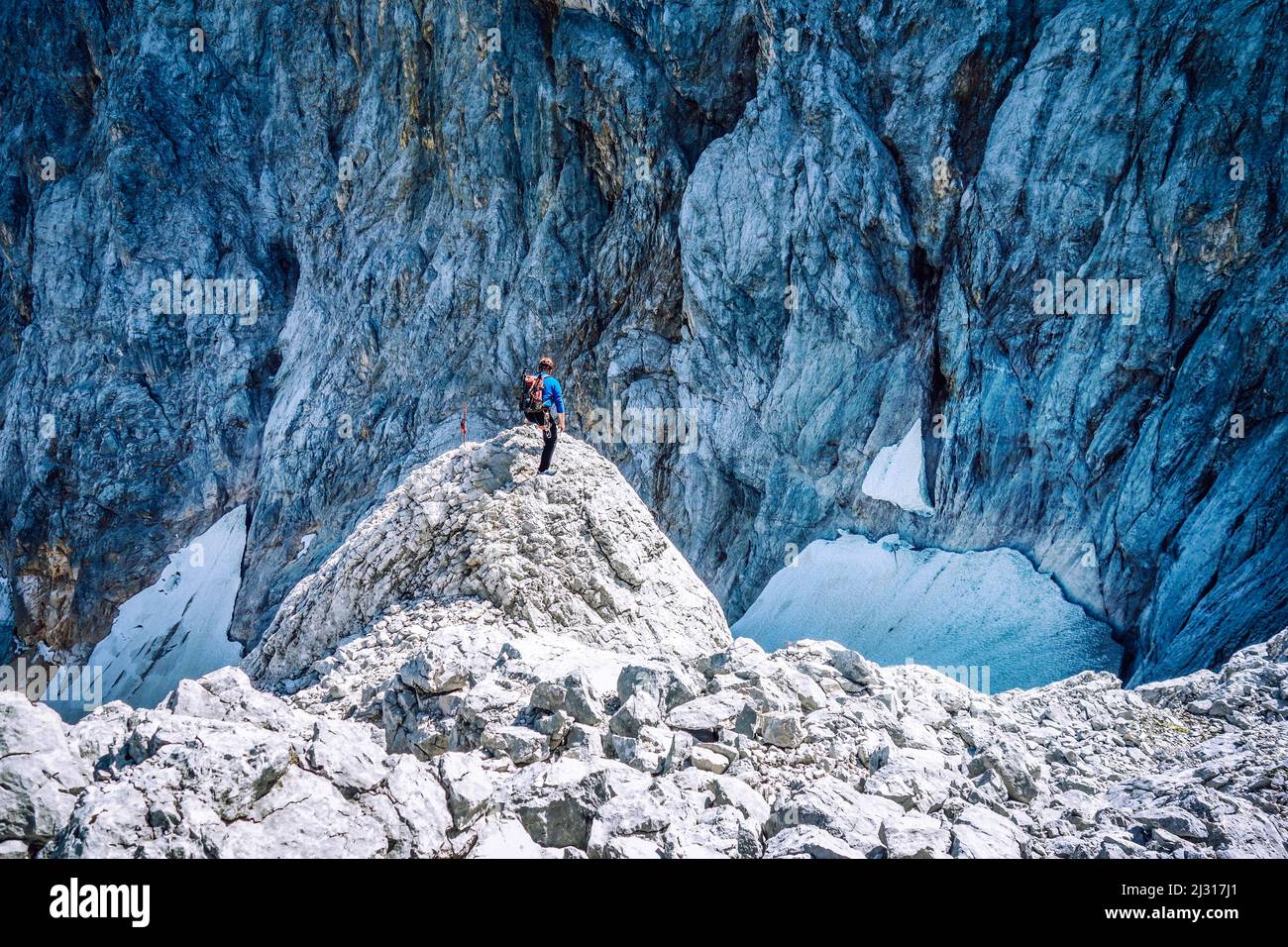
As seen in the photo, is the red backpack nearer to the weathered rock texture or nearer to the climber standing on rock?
the climber standing on rock

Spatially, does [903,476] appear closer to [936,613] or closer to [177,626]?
[936,613]

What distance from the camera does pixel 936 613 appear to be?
67.7 ft

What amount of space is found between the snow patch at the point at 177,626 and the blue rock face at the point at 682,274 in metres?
1.28

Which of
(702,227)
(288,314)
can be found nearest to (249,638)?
(288,314)

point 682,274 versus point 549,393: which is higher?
point 682,274

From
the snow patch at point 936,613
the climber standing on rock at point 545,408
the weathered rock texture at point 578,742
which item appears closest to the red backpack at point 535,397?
the climber standing on rock at point 545,408

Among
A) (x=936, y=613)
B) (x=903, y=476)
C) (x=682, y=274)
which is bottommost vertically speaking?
(x=936, y=613)

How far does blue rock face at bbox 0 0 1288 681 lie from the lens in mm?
18500

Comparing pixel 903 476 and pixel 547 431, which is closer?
pixel 547 431

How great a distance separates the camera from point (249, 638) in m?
32.7

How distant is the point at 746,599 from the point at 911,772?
19.8 meters

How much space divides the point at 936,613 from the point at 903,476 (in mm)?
3933

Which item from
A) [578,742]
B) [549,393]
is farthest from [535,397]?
[578,742]

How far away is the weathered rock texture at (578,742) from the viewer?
581cm
